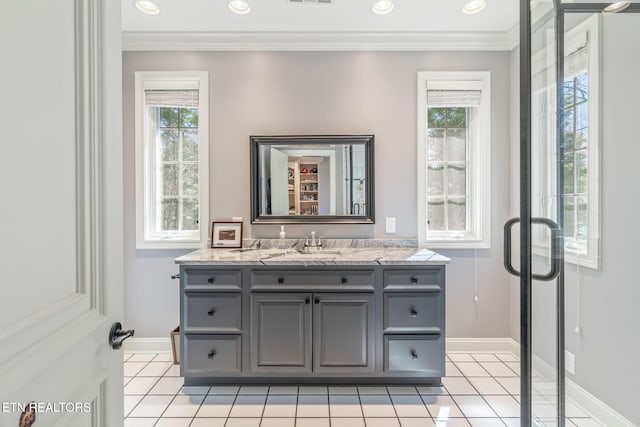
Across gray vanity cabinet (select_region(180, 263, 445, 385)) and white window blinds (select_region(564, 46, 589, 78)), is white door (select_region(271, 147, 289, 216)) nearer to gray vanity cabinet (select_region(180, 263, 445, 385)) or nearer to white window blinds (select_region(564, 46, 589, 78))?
gray vanity cabinet (select_region(180, 263, 445, 385))

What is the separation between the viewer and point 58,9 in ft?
2.30

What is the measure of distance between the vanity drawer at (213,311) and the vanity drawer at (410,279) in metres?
1.04

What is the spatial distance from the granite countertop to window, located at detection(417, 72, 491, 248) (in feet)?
1.23

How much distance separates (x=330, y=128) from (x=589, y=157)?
180 cm

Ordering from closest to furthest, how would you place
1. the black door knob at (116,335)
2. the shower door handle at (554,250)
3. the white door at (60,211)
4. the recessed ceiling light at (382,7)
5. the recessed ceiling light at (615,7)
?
the white door at (60,211) < the black door knob at (116,335) < the shower door handle at (554,250) < the recessed ceiling light at (615,7) < the recessed ceiling light at (382,7)

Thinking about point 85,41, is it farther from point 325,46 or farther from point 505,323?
point 505,323

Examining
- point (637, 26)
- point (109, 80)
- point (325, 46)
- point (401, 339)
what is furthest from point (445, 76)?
point (109, 80)

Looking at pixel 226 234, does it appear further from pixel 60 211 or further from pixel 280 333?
pixel 60 211

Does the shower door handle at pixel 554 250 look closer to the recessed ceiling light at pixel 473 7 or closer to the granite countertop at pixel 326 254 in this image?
the granite countertop at pixel 326 254

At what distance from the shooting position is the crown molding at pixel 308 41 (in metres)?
2.74

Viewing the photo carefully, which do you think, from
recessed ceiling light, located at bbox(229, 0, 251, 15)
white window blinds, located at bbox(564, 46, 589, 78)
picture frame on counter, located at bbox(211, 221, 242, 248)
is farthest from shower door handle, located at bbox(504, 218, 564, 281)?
recessed ceiling light, located at bbox(229, 0, 251, 15)

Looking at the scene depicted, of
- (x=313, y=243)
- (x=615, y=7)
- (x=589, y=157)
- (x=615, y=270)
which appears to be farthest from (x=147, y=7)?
(x=615, y=270)

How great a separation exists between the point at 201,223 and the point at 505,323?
2786 millimetres

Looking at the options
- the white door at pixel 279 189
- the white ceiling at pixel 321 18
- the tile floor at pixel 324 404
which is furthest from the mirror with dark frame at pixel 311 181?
the tile floor at pixel 324 404
